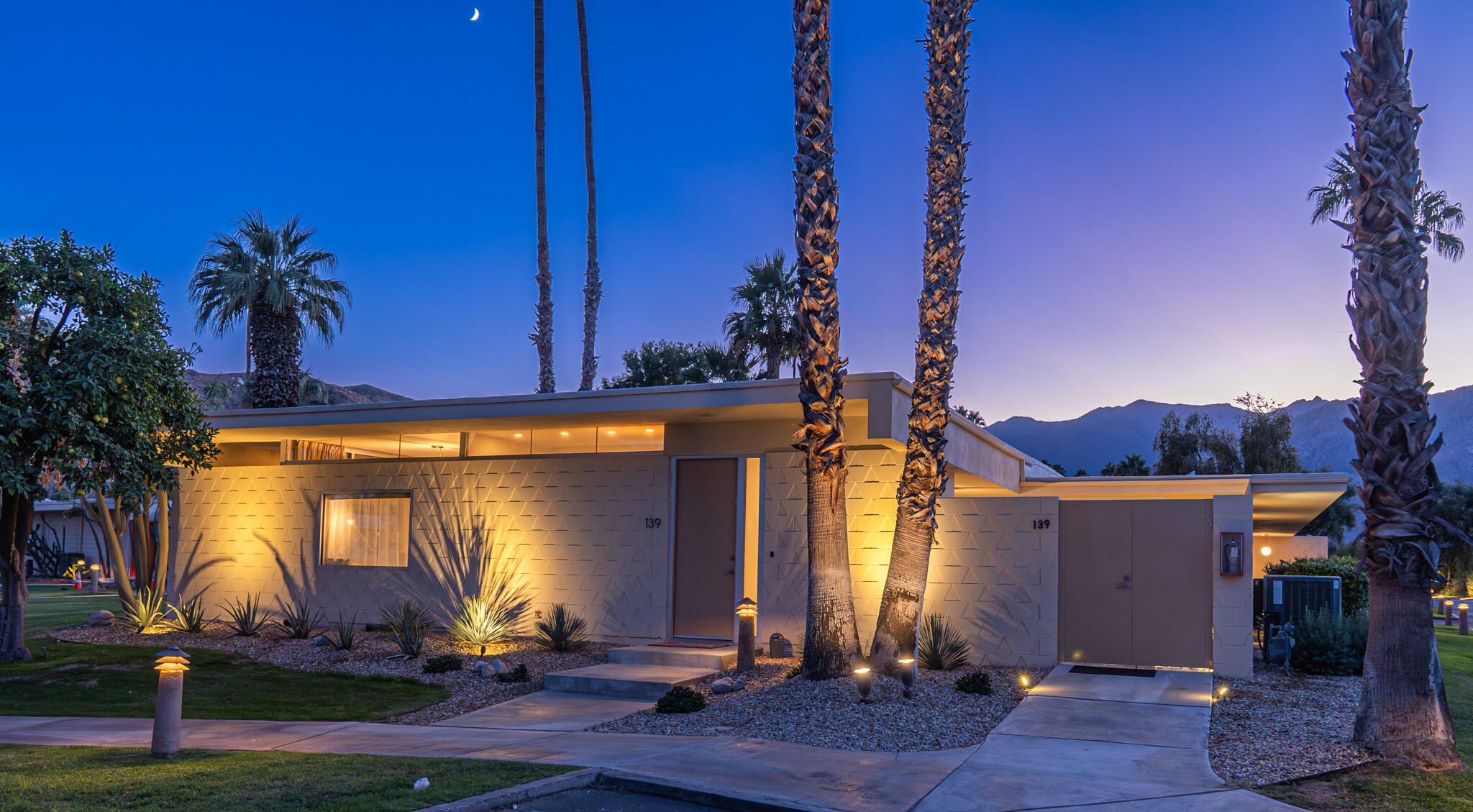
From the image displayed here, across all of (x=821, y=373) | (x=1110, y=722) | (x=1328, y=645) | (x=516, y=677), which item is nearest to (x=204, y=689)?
(x=516, y=677)

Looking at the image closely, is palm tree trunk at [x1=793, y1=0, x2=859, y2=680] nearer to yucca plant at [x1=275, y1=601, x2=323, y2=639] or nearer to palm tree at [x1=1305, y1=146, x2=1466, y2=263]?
yucca plant at [x1=275, y1=601, x2=323, y2=639]

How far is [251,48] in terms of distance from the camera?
2367 cm

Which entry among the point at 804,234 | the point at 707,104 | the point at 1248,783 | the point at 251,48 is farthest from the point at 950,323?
the point at 251,48

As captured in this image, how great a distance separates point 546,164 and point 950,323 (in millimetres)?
17241

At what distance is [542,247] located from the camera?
Result: 77.4 ft

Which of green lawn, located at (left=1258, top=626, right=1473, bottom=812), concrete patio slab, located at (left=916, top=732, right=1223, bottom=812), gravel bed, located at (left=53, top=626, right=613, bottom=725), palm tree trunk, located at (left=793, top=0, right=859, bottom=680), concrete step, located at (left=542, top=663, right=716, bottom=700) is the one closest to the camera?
green lawn, located at (left=1258, top=626, right=1473, bottom=812)

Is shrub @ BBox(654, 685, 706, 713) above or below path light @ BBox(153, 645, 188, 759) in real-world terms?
below

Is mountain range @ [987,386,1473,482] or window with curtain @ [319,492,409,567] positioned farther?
mountain range @ [987,386,1473,482]

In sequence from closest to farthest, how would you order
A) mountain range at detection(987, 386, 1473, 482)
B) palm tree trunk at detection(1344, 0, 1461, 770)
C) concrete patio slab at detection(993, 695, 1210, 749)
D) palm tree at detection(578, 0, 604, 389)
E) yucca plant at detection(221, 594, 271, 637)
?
palm tree trunk at detection(1344, 0, 1461, 770) → concrete patio slab at detection(993, 695, 1210, 749) → yucca plant at detection(221, 594, 271, 637) → palm tree at detection(578, 0, 604, 389) → mountain range at detection(987, 386, 1473, 482)

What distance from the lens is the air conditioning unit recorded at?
12234 mm

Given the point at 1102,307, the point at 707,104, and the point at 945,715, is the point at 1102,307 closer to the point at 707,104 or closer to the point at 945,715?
the point at 707,104

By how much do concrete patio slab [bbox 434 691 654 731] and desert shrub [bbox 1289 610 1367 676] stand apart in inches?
301

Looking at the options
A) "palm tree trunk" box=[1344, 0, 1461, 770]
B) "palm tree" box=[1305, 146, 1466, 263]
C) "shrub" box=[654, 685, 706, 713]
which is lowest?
"shrub" box=[654, 685, 706, 713]

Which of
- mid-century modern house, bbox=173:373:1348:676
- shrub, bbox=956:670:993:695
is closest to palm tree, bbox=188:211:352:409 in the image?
mid-century modern house, bbox=173:373:1348:676
